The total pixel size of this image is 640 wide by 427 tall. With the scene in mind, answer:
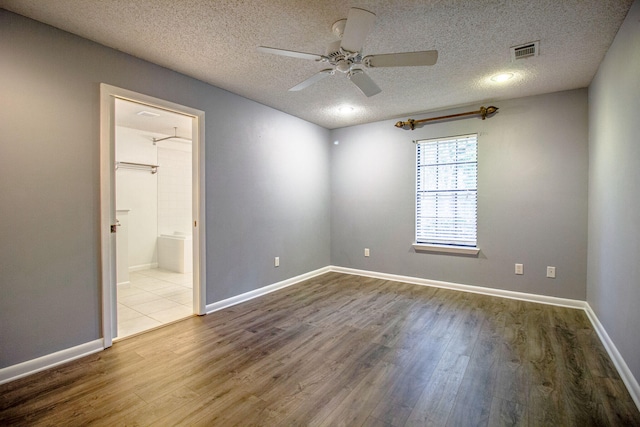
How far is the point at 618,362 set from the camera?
214 centimetres

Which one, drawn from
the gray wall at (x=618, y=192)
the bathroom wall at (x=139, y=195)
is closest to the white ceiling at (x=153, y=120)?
the bathroom wall at (x=139, y=195)

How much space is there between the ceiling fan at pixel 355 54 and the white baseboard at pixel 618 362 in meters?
2.38

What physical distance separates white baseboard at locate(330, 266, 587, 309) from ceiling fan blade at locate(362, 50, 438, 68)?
3.11 meters

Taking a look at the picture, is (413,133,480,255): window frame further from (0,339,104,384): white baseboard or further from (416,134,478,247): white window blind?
(0,339,104,384): white baseboard

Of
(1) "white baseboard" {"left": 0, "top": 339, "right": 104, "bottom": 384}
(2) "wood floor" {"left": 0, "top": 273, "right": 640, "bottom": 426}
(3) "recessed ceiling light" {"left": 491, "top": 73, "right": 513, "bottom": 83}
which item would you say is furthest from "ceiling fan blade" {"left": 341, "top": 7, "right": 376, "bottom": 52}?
(1) "white baseboard" {"left": 0, "top": 339, "right": 104, "bottom": 384}

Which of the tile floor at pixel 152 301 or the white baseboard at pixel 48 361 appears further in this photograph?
the tile floor at pixel 152 301

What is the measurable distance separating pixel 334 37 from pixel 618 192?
8.07ft

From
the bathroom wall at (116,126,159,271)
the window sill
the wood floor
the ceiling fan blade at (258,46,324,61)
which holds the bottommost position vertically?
the wood floor

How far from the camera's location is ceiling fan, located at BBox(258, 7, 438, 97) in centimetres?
178

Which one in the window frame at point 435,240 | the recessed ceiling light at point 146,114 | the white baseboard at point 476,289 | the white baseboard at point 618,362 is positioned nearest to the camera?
the white baseboard at point 618,362

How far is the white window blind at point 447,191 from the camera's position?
4059 mm

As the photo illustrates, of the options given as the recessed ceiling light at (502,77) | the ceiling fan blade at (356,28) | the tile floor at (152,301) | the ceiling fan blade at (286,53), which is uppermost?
the recessed ceiling light at (502,77)

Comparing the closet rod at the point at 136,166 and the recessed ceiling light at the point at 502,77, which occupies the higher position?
the recessed ceiling light at the point at 502,77

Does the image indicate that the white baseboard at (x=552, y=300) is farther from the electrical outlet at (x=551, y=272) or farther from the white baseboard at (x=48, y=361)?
the white baseboard at (x=48, y=361)
